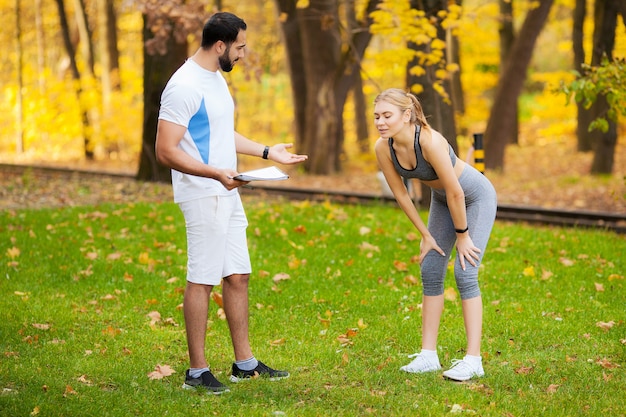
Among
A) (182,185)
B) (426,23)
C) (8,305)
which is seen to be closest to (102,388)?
(182,185)

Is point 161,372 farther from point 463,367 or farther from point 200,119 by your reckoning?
point 463,367

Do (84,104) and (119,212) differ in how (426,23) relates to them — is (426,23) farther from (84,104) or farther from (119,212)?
(84,104)

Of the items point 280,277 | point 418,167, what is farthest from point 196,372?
point 280,277

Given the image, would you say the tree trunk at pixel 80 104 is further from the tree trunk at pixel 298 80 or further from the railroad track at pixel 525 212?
the railroad track at pixel 525 212

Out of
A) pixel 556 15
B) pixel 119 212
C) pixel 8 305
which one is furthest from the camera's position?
pixel 556 15

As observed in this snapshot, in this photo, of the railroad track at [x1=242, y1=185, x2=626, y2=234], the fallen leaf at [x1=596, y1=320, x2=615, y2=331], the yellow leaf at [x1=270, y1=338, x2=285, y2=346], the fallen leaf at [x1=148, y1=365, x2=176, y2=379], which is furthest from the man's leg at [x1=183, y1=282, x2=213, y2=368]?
the railroad track at [x1=242, y1=185, x2=626, y2=234]

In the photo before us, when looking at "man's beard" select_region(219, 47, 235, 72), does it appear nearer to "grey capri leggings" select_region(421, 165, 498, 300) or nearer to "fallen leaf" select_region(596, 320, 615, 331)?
"grey capri leggings" select_region(421, 165, 498, 300)

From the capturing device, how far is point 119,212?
35.5 feet

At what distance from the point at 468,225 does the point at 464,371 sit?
0.86m

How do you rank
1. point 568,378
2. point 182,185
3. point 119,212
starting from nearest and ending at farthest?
point 182,185
point 568,378
point 119,212

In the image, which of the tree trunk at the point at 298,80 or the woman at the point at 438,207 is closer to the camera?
the woman at the point at 438,207

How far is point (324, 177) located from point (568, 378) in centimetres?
1355

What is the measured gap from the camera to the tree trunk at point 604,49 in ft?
50.8

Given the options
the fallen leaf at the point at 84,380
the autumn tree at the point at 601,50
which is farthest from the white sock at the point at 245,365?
the autumn tree at the point at 601,50
